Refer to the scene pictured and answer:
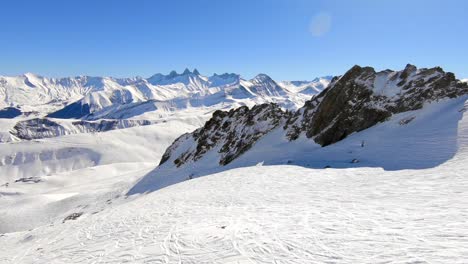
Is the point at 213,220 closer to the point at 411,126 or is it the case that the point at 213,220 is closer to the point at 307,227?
the point at 307,227

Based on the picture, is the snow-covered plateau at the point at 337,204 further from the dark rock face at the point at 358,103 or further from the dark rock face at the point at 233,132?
the dark rock face at the point at 233,132

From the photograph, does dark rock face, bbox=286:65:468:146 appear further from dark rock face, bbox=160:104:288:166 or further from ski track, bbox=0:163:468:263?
ski track, bbox=0:163:468:263

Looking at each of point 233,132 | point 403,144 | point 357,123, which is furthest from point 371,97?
point 233,132

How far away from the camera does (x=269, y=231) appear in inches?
428

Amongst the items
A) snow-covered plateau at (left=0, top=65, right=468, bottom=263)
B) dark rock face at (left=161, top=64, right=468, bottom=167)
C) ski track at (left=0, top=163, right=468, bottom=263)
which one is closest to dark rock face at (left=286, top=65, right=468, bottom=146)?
dark rock face at (left=161, top=64, right=468, bottom=167)

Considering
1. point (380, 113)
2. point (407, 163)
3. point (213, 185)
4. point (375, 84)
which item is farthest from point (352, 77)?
point (213, 185)

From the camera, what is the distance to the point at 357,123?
107 feet

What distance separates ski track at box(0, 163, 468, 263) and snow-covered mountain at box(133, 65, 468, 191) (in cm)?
573

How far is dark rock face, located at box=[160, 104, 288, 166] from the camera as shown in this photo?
49781 millimetres

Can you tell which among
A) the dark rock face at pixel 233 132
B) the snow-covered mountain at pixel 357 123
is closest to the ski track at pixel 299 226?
the snow-covered mountain at pixel 357 123

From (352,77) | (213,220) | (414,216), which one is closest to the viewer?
(414,216)

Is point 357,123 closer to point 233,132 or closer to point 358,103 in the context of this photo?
point 358,103

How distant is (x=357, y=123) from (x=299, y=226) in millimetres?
24854

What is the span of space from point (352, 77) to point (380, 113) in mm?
8795
